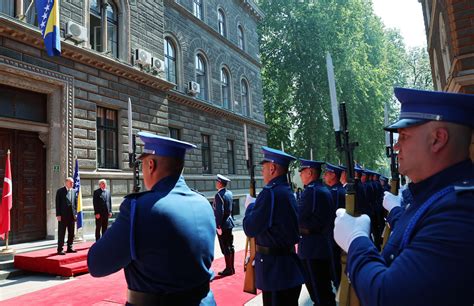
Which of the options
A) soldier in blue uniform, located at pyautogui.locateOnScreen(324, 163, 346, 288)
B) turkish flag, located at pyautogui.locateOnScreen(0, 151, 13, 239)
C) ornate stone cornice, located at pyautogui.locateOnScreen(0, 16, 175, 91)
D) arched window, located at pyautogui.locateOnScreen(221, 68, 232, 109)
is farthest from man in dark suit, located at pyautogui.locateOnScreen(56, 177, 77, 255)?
arched window, located at pyautogui.locateOnScreen(221, 68, 232, 109)

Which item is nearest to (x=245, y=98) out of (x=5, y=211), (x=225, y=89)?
(x=225, y=89)

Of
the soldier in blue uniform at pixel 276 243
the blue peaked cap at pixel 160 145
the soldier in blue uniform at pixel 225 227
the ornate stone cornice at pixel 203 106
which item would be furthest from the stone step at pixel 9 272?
the ornate stone cornice at pixel 203 106

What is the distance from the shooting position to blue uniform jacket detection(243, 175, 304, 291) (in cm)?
379

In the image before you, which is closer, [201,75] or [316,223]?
[316,223]

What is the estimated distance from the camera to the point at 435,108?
4.88ft

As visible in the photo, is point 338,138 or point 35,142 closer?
point 338,138

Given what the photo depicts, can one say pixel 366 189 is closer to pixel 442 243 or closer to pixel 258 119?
pixel 442 243

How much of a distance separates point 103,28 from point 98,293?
9.85 m

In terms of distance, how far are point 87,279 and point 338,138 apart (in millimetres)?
6805

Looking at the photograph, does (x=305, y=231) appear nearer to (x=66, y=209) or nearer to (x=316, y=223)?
(x=316, y=223)

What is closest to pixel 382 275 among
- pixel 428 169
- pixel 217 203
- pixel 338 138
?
pixel 428 169

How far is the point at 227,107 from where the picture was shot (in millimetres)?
21984

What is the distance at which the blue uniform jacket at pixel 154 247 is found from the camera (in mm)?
2076

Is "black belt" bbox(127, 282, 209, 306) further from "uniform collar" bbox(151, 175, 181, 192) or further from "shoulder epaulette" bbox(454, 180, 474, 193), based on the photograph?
"shoulder epaulette" bbox(454, 180, 474, 193)
